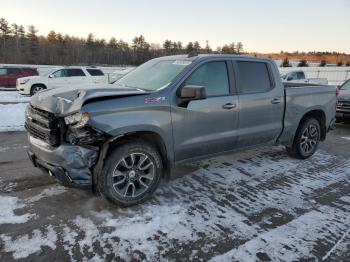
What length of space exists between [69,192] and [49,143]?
0.91 meters

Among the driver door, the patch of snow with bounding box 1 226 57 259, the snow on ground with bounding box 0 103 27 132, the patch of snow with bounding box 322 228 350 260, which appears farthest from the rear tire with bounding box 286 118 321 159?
the snow on ground with bounding box 0 103 27 132

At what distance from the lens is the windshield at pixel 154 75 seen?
435cm

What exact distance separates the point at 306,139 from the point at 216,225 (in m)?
3.37

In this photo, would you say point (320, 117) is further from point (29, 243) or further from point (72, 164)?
point (29, 243)

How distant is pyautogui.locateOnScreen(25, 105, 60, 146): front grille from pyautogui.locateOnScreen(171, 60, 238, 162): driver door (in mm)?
1408

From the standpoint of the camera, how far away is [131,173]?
12.9 feet

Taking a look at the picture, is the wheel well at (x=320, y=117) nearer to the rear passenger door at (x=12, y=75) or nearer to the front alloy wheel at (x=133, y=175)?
the front alloy wheel at (x=133, y=175)

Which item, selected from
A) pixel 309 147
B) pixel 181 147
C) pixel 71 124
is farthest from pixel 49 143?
pixel 309 147

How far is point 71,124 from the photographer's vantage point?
141 inches

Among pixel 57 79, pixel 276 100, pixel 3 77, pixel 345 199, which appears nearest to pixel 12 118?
pixel 276 100

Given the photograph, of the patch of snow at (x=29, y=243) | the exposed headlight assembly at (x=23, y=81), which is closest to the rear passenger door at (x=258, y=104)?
the patch of snow at (x=29, y=243)

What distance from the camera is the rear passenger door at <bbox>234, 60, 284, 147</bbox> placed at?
4.89m

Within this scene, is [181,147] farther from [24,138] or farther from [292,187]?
[24,138]

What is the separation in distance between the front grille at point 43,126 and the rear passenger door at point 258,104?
2.60 meters
